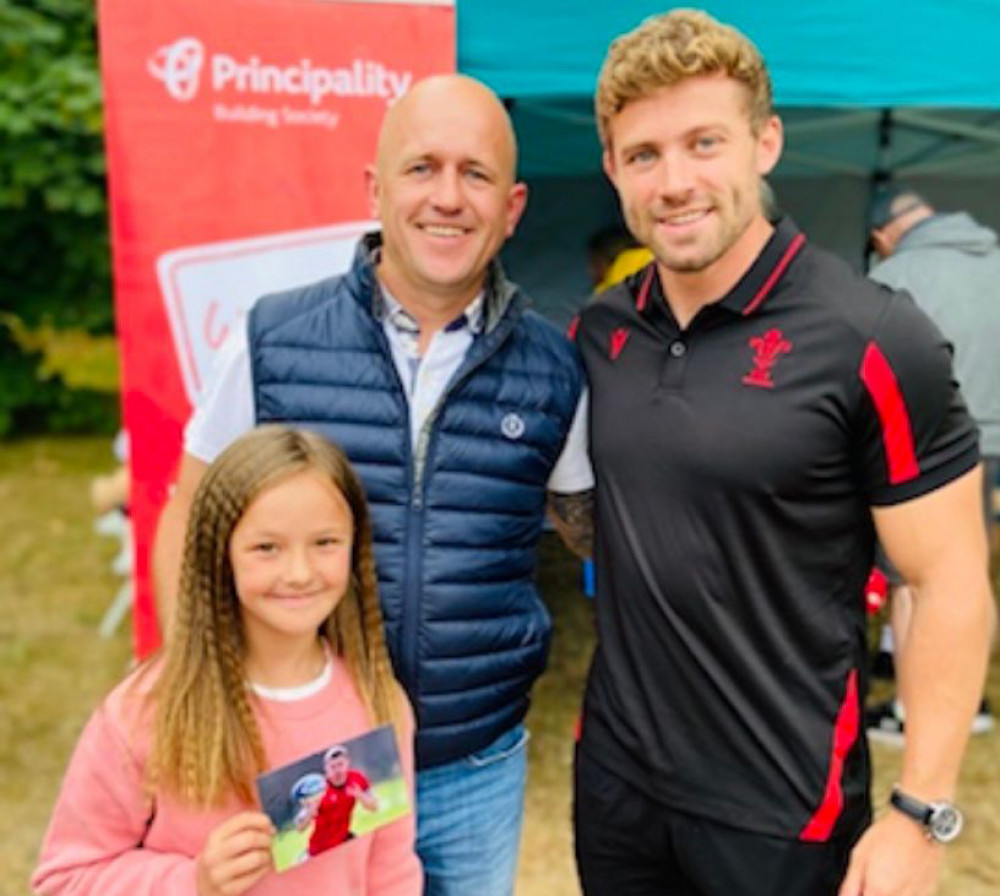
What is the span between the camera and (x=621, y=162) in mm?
1615

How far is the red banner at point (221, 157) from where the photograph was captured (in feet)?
8.67

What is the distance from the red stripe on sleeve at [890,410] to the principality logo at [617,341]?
14.7 inches

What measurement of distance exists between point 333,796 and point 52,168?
21.8 feet

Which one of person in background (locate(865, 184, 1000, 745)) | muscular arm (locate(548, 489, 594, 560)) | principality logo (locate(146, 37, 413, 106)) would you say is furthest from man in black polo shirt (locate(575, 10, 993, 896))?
person in background (locate(865, 184, 1000, 745))

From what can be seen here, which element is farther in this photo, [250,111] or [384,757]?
[250,111]

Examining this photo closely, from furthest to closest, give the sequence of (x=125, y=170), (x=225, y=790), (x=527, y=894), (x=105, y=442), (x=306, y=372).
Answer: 1. (x=105, y=442)
2. (x=527, y=894)
3. (x=125, y=170)
4. (x=306, y=372)
5. (x=225, y=790)

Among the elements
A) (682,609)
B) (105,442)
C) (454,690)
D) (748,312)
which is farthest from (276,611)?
(105,442)

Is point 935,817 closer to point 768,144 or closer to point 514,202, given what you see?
point 768,144

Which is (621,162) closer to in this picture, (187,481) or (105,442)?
(187,481)

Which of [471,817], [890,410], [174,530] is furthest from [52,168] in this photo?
[890,410]

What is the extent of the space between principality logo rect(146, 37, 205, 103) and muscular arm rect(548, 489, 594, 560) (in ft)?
4.73

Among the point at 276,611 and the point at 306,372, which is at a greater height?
the point at 306,372

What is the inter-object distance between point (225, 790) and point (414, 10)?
1.95 meters

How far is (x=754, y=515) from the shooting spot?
60.4 inches
